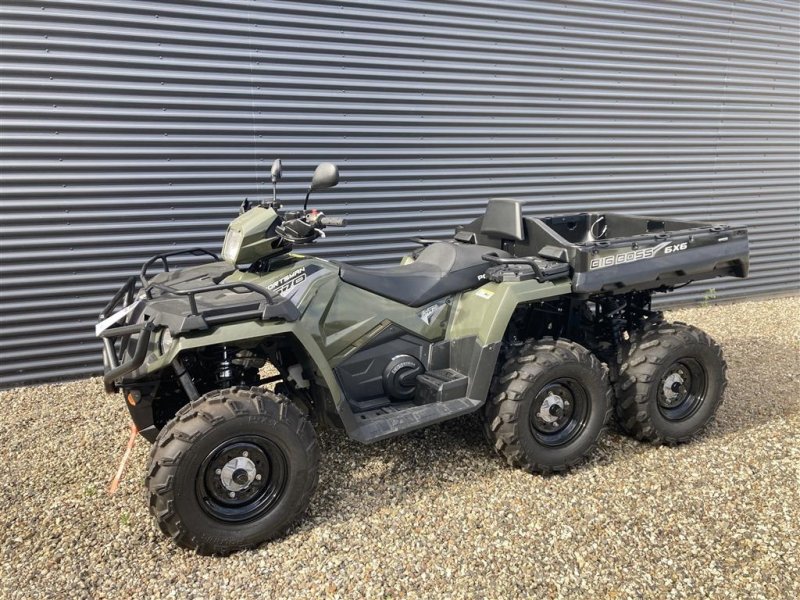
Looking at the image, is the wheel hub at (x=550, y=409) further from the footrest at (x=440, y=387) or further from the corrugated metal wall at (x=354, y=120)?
the corrugated metal wall at (x=354, y=120)

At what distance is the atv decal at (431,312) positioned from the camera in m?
3.58

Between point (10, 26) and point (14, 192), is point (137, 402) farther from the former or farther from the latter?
point (10, 26)

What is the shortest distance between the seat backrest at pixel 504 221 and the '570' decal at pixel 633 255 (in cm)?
54

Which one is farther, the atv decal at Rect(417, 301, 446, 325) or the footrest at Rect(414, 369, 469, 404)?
the atv decal at Rect(417, 301, 446, 325)

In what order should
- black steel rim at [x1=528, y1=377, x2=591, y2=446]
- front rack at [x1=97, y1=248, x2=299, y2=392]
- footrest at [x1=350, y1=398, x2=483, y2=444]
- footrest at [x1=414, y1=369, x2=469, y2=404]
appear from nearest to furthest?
1. front rack at [x1=97, y1=248, x2=299, y2=392]
2. footrest at [x1=350, y1=398, x2=483, y2=444]
3. footrest at [x1=414, y1=369, x2=469, y2=404]
4. black steel rim at [x1=528, y1=377, x2=591, y2=446]

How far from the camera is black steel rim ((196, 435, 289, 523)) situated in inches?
108

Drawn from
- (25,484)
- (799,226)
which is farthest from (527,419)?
(799,226)

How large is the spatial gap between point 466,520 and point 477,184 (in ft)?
13.5

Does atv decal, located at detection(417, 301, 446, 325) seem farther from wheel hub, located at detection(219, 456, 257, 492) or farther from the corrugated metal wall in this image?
the corrugated metal wall

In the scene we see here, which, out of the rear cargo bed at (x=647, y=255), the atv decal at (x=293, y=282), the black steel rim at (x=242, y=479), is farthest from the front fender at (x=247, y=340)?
the rear cargo bed at (x=647, y=255)

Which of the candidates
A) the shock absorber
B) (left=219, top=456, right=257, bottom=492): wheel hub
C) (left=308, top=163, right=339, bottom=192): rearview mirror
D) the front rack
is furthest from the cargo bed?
(left=219, top=456, right=257, bottom=492): wheel hub

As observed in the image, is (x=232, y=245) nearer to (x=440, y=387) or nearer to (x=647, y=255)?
(x=440, y=387)

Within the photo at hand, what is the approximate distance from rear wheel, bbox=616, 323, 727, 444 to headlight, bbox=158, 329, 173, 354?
8.84 ft

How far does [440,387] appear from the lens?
3.37m
